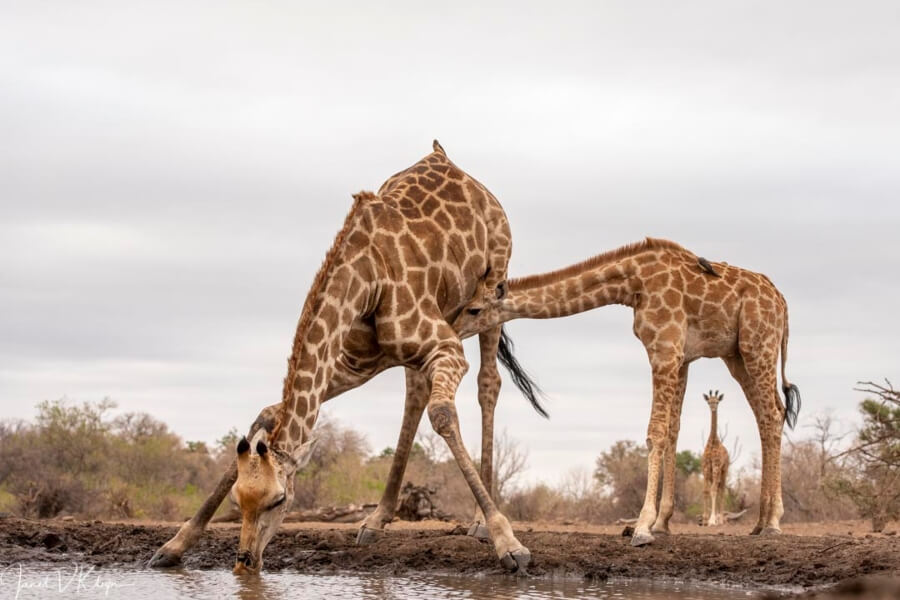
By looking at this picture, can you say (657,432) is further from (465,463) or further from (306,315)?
(306,315)

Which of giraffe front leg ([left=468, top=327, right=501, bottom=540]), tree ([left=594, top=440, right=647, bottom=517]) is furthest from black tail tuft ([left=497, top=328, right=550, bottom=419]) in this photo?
tree ([left=594, top=440, right=647, bottom=517])

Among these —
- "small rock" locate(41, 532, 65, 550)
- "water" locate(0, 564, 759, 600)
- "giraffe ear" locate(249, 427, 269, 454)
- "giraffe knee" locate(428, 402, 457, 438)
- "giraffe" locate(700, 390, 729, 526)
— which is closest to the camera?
"water" locate(0, 564, 759, 600)

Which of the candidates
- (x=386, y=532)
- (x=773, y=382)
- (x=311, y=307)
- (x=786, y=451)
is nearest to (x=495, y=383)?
(x=386, y=532)

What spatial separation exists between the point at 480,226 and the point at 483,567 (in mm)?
3628

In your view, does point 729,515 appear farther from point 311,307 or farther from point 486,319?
point 311,307

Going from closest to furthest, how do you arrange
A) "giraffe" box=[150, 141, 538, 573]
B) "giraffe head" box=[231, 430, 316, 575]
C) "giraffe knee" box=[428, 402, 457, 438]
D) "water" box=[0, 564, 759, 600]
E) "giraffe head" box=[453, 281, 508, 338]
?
"water" box=[0, 564, 759, 600] → "giraffe head" box=[231, 430, 316, 575] → "giraffe" box=[150, 141, 538, 573] → "giraffe knee" box=[428, 402, 457, 438] → "giraffe head" box=[453, 281, 508, 338]

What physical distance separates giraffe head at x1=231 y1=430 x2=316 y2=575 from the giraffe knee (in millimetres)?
1353

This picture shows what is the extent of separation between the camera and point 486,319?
11172 mm

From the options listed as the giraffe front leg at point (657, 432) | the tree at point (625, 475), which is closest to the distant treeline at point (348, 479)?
the tree at point (625, 475)

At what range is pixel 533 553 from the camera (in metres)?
9.29

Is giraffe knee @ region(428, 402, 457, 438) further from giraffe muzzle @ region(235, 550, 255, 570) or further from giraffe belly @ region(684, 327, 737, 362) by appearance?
giraffe belly @ region(684, 327, 737, 362)

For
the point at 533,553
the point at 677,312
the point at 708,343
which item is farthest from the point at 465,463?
the point at 708,343

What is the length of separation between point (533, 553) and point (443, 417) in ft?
4.68

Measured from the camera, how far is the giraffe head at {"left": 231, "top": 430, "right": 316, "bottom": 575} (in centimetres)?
775
